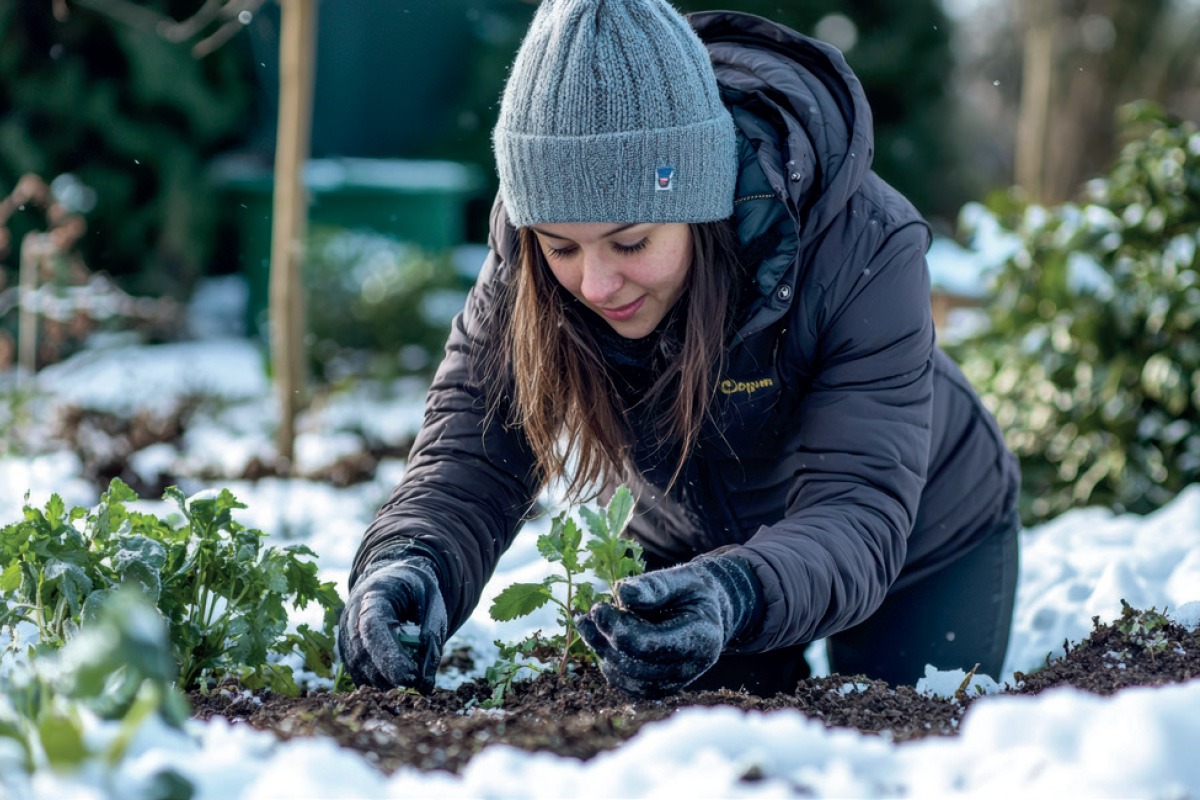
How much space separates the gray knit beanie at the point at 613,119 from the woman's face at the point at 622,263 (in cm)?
2

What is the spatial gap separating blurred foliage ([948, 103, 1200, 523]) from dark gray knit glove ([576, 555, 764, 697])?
2.82m

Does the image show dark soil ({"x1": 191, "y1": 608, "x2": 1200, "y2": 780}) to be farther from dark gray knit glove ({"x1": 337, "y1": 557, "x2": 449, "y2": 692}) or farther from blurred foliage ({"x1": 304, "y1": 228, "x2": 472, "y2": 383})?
blurred foliage ({"x1": 304, "y1": 228, "x2": 472, "y2": 383})

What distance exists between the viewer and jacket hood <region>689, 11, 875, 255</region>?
198 cm

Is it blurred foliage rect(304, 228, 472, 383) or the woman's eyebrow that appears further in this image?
blurred foliage rect(304, 228, 472, 383)

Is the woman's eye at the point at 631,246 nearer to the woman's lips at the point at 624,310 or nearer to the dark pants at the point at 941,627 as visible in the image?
the woman's lips at the point at 624,310

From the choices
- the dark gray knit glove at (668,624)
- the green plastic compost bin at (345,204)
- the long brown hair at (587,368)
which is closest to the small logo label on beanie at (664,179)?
the long brown hair at (587,368)

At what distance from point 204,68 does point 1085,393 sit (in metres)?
5.74

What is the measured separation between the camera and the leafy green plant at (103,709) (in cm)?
98

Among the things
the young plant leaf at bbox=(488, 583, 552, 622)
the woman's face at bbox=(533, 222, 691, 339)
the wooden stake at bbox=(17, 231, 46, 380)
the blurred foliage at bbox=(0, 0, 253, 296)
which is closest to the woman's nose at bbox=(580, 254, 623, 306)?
the woman's face at bbox=(533, 222, 691, 339)

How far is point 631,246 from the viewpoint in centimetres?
194

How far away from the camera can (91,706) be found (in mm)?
1132

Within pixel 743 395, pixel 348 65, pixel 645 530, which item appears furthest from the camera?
pixel 348 65

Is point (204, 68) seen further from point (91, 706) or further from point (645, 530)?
point (91, 706)

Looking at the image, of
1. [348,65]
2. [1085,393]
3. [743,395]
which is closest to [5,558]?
[743,395]
